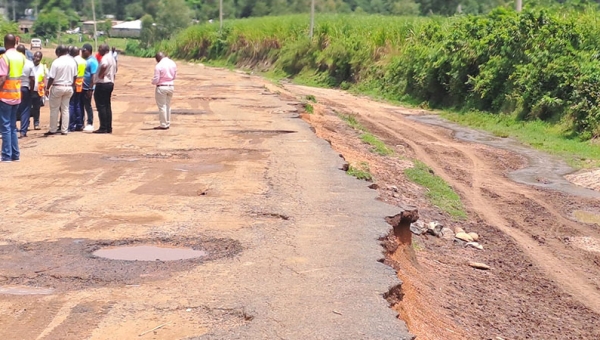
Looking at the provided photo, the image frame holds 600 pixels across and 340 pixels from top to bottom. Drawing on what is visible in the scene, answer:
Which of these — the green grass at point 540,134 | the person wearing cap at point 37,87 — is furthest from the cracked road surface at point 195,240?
the green grass at point 540,134

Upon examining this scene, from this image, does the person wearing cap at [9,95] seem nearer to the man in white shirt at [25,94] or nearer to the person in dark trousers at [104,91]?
the man in white shirt at [25,94]

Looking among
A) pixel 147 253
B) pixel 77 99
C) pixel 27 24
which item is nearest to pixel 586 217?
pixel 147 253

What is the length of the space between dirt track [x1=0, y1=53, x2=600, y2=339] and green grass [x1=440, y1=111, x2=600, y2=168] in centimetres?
310

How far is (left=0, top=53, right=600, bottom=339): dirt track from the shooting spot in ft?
18.8

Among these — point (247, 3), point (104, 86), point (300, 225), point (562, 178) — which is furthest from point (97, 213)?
point (247, 3)

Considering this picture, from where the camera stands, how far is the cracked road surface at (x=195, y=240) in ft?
18.3

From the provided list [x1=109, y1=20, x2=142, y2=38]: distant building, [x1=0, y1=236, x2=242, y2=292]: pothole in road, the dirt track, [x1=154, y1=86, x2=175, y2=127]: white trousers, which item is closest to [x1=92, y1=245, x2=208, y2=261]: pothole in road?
[x1=0, y1=236, x2=242, y2=292]: pothole in road

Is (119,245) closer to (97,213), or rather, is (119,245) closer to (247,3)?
(97,213)

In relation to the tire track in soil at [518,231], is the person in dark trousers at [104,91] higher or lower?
higher

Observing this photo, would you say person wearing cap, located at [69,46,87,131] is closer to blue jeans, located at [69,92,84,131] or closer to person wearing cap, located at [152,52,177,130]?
blue jeans, located at [69,92,84,131]

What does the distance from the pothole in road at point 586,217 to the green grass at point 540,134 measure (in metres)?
4.50

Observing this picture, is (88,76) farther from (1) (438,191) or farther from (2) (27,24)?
(2) (27,24)

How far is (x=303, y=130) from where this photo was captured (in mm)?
16984

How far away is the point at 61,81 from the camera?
15070 millimetres
